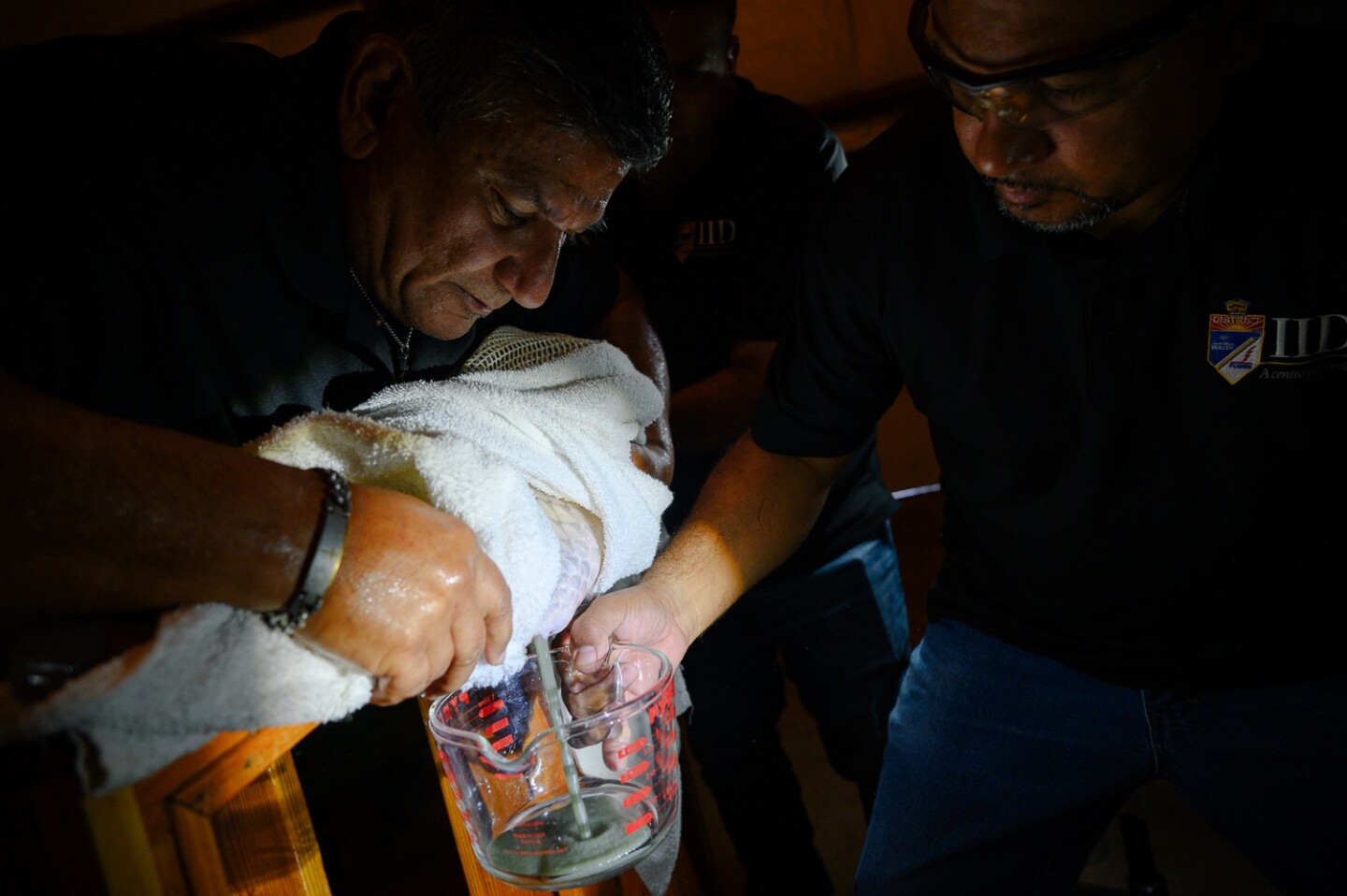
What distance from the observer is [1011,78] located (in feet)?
2.81

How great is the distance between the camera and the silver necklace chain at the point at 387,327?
1.07m

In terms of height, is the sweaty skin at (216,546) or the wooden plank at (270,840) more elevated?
the sweaty skin at (216,546)

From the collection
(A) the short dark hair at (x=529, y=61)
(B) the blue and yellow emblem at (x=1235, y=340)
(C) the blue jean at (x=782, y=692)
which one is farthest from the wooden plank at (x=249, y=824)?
(C) the blue jean at (x=782, y=692)

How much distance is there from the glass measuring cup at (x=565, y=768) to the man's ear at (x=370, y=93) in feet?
1.92

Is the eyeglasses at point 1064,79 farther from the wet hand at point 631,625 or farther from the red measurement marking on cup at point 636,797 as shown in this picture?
the red measurement marking on cup at point 636,797

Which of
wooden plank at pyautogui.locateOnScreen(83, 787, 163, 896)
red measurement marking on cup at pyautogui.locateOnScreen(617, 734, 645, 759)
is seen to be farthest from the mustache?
wooden plank at pyautogui.locateOnScreen(83, 787, 163, 896)

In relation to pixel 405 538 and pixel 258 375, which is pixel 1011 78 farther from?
pixel 258 375

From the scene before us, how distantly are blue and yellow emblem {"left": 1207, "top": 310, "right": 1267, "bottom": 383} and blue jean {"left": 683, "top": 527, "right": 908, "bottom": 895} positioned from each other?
865mm

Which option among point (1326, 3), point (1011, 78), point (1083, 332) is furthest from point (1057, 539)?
point (1326, 3)

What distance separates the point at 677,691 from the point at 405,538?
598mm

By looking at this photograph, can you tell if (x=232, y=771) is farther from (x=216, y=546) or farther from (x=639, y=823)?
(x=639, y=823)

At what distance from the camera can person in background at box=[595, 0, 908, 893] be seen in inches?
66.6

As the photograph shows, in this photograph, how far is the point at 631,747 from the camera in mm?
796

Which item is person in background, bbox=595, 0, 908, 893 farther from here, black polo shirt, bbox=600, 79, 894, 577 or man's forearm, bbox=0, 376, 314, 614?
man's forearm, bbox=0, 376, 314, 614
